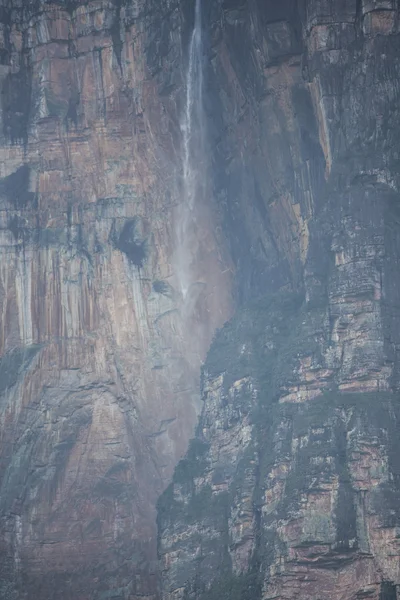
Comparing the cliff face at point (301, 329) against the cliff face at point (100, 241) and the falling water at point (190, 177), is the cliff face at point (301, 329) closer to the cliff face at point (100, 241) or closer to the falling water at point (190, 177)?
the falling water at point (190, 177)

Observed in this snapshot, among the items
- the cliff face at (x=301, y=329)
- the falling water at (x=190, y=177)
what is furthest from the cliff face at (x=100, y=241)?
the cliff face at (x=301, y=329)

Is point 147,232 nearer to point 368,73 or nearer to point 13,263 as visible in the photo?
point 13,263

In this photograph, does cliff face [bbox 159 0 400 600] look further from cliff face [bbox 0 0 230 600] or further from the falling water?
cliff face [bbox 0 0 230 600]

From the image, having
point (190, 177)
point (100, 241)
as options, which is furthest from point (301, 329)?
point (100, 241)

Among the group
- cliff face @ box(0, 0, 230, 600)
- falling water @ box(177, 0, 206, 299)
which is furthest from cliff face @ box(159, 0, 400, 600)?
cliff face @ box(0, 0, 230, 600)

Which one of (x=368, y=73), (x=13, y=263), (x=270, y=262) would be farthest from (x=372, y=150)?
(x=13, y=263)

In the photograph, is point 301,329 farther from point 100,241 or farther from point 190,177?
point 100,241
